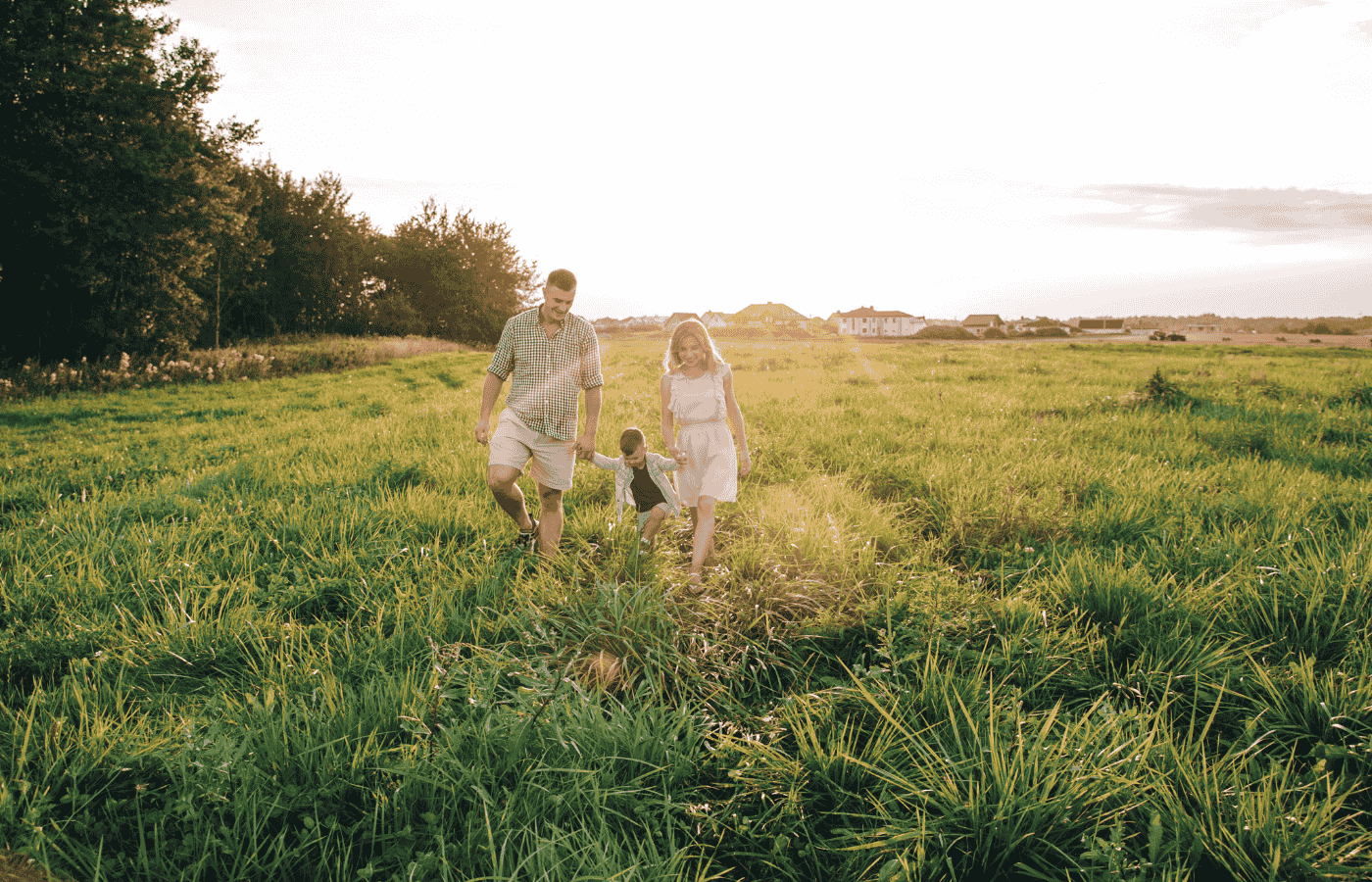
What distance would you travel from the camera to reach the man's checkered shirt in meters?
4.34

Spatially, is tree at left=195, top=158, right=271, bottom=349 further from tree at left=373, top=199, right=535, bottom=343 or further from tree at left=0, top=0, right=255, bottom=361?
tree at left=373, top=199, right=535, bottom=343

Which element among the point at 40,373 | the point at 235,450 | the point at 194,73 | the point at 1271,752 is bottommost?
the point at 1271,752

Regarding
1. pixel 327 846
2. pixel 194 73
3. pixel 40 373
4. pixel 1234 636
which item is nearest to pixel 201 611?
pixel 327 846

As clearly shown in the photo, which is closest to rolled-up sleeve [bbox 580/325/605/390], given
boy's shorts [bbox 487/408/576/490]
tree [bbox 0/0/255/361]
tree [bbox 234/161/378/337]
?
boy's shorts [bbox 487/408/576/490]

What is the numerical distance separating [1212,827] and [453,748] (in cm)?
264

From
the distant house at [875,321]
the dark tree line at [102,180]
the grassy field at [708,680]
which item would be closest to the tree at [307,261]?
the dark tree line at [102,180]

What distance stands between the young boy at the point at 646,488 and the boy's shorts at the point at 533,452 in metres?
0.44

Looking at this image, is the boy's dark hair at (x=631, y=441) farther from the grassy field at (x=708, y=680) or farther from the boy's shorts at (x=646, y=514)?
the grassy field at (x=708, y=680)

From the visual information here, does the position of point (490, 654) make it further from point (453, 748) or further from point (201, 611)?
point (201, 611)

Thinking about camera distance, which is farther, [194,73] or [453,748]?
[194,73]

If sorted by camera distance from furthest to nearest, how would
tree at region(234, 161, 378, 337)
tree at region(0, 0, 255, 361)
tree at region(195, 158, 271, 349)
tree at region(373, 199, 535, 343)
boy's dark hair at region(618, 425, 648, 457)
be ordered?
tree at region(373, 199, 535, 343) < tree at region(234, 161, 378, 337) < tree at region(195, 158, 271, 349) < tree at region(0, 0, 255, 361) < boy's dark hair at region(618, 425, 648, 457)

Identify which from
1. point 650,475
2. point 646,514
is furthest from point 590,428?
point 646,514

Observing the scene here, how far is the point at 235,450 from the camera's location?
7.59 meters

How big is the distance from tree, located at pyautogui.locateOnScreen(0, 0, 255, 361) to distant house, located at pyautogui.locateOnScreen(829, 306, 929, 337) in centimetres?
12771
